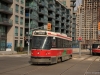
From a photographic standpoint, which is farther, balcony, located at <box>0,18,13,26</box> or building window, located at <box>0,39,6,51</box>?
building window, located at <box>0,39,6,51</box>

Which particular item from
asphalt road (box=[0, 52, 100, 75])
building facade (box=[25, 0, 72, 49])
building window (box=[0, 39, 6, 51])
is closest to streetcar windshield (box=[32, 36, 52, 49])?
asphalt road (box=[0, 52, 100, 75])

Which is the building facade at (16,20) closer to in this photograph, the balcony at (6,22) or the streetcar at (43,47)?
the balcony at (6,22)

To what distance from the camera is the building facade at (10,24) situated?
65400 millimetres

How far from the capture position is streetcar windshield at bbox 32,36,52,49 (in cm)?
2217

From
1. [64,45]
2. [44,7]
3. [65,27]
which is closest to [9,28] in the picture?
[44,7]

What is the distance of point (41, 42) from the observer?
877 inches

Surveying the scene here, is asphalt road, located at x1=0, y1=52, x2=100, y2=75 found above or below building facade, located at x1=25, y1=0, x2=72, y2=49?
below

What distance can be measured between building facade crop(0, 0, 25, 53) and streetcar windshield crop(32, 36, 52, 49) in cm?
4192

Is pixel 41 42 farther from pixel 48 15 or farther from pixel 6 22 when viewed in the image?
pixel 48 15

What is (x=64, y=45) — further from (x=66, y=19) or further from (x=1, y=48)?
(x=66, y=19)

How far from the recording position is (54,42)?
23.8m

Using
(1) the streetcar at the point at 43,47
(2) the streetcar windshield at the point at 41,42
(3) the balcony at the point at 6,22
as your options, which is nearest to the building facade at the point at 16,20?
(3) the balcony at the point at 6,22

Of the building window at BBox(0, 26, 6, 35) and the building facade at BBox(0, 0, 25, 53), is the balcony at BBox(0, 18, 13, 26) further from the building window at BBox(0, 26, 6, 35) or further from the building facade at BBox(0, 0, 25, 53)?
the building window at BBox(0, 26, 6, 35)

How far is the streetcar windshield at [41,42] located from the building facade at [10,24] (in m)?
41.9
